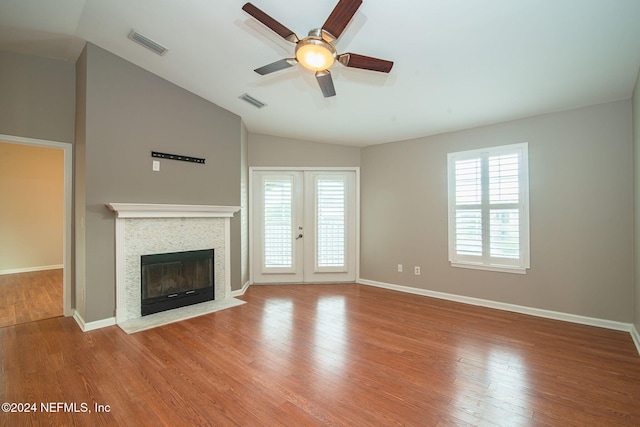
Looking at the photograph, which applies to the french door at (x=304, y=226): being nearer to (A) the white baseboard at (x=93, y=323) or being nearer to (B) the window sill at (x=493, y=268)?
(B) the window sill at (x=493, y=268)

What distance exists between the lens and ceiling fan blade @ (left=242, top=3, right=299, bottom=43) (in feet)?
5.90

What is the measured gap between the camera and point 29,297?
13.8 feet

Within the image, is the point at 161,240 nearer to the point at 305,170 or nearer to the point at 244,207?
the point at 244,207

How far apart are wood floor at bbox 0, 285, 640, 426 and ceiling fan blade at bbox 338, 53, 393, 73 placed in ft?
8.24

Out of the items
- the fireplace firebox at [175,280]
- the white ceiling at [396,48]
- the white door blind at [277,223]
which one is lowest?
the fireplace firebox at [175,280]

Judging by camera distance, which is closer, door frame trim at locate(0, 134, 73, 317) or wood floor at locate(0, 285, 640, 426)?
wood floor at locate(0, 285, 640, 426)

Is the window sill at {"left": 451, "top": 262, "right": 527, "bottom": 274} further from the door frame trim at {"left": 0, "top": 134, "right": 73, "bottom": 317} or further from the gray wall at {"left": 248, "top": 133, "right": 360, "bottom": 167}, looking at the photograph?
the door frame trim at {"left": 0, "top": 134, "right": 73, "bottom": 317}

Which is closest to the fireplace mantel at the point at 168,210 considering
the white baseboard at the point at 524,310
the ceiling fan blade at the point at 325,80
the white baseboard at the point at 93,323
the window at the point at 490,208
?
the white baseboard at the point at 93,323

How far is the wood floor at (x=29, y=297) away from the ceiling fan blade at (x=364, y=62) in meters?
4.54

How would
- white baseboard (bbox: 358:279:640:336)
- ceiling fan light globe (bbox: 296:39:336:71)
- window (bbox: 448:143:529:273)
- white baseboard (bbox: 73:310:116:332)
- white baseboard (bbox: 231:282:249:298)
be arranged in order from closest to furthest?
ceiling fan light globe (bbox: 296:39:336:71) < white baseboard (bbox: 73:310:116:332) < white baseboard (bbox: 358:279:640:336) < window (bbox: 448:143:529:273) < white baseboard (bbox: 231:282:249:298)

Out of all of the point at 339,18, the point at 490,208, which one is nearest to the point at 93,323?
the point at 339,18

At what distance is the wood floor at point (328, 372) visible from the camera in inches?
72.7

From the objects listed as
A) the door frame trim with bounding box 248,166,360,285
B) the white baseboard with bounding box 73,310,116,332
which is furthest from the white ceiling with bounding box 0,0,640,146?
the white baseboard with bounding box 73,310,116,332

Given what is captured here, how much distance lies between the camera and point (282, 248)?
17.2 ft
